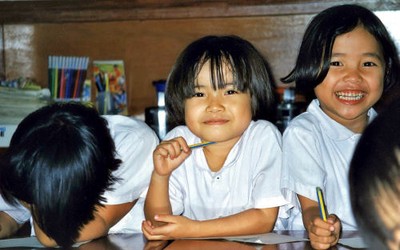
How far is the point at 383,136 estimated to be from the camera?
21.5 inches

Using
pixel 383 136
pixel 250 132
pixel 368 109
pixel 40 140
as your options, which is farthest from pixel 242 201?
pixel 383 136

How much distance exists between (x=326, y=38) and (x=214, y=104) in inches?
11.3

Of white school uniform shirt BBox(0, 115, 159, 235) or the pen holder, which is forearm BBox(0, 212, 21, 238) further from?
the pen holder

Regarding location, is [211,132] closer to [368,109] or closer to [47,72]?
[368,109]

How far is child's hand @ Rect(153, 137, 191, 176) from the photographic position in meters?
1.33

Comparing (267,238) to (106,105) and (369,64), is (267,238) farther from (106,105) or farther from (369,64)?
(106,105)

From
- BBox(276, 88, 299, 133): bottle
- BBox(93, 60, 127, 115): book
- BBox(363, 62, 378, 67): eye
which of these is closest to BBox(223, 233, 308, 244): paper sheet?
BBox(363, 62, 378, 67): eye

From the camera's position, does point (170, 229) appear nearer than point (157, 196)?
Yes

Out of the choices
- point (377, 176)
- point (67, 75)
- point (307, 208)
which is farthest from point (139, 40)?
point (377, 176)

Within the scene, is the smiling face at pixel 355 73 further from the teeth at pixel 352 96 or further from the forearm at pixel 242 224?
the forearm at pixel 242 224

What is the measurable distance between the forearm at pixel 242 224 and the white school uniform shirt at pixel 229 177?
69 mm

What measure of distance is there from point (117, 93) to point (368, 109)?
1.03 metres

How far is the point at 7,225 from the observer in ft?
4.52

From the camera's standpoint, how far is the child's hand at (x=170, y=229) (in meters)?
1.14
